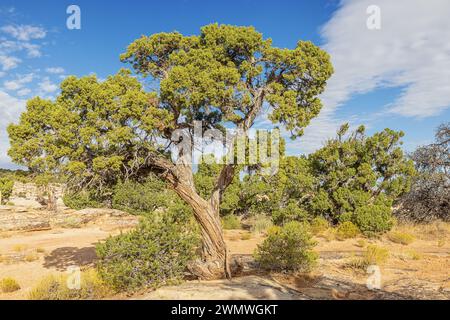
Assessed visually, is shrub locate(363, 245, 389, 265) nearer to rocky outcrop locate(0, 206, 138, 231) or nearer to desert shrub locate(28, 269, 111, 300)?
desert shrub locate(28, 269, 111, 300)

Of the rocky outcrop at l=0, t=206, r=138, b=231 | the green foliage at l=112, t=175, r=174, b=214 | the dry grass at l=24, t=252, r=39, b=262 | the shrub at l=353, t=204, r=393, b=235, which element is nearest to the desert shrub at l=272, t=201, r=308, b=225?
the shrub at l=353, t=204, r=393, b=235

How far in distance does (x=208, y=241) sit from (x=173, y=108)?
366cm

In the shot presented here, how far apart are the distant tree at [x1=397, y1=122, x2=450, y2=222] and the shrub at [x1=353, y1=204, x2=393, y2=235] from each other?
294 cm

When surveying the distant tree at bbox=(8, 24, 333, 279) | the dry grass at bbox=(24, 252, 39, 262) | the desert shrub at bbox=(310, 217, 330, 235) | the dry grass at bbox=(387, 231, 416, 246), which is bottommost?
the dry grass at bbox=(24, 252, 39, 262)

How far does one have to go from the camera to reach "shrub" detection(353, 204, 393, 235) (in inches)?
698

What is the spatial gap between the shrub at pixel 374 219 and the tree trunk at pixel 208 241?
1085 centimetres

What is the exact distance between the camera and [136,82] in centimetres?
897

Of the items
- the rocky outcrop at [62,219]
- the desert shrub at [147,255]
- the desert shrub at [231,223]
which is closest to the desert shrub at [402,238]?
the desert shrub at [231,223]

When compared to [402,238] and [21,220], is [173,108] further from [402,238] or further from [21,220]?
[21,220]

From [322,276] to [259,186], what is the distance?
13.4 meters

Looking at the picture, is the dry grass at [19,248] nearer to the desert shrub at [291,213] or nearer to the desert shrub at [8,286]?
the desert shrub at [8,286]

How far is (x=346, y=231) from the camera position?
17625mm
